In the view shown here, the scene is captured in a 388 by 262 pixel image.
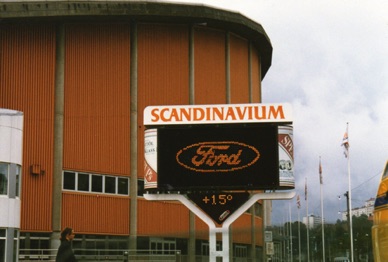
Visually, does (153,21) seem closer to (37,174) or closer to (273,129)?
(37,174)

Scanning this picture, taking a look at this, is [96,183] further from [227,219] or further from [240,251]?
[227,219]

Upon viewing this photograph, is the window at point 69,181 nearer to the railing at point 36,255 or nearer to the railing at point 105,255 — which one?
the railing at point 105,255

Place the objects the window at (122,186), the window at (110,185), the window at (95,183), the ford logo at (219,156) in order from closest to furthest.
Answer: the ford logo at (219,156)
the window at (95,183)
the window at (110,185)
the window at (122,186)

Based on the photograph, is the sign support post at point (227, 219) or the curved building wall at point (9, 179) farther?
the curved building wall at point (9, 179)

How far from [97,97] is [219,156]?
27.7 m

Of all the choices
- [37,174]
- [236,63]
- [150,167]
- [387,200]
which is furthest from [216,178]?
[236,63]

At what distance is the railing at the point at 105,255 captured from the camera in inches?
1777

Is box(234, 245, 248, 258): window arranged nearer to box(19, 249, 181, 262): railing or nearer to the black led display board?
box(19, 249, 181, 262): railing

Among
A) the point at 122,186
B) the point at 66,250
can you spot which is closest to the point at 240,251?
the point at 122,186

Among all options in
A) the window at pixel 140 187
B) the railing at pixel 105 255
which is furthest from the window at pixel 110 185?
the railing at pixel 105 255

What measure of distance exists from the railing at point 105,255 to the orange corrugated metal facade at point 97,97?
134 centimetres

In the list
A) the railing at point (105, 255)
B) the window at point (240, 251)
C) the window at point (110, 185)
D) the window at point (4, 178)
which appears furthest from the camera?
the window at point (240, 251)

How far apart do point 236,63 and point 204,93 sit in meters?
5.72

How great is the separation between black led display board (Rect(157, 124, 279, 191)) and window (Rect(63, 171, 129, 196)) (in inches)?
976
